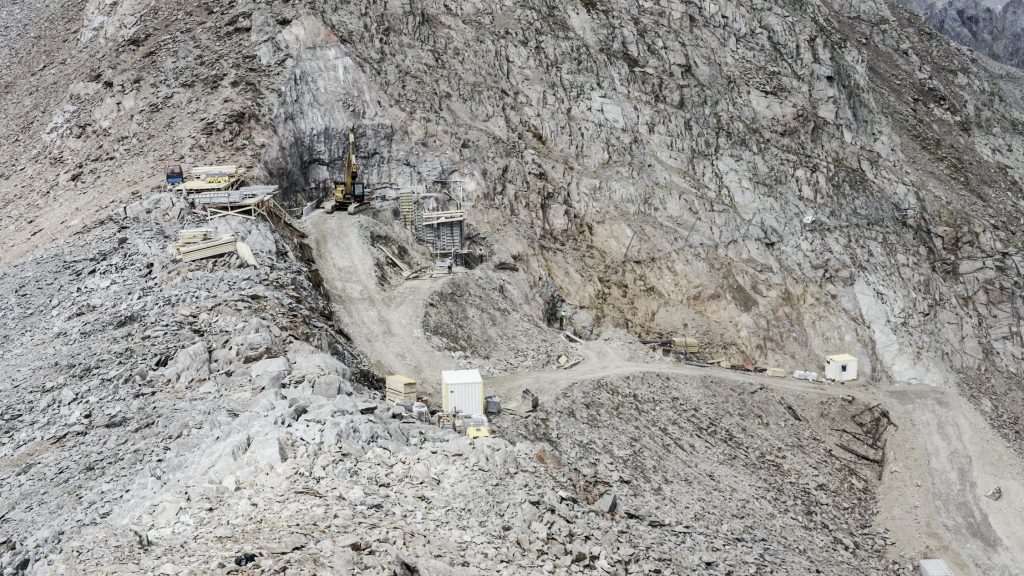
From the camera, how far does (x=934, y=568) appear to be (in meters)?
31.2

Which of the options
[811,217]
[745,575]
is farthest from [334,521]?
[811,217]

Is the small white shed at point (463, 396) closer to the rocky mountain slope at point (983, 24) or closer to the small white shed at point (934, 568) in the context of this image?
the small white shed at point (934, 568)

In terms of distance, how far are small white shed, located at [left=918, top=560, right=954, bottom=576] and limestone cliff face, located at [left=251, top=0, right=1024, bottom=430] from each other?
1703cm

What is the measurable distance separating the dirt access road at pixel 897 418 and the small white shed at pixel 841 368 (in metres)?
0.72

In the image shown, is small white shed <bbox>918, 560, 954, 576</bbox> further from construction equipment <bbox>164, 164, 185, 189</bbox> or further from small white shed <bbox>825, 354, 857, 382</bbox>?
construction equipment <bbox>164, 164, 185, 189</bbox>

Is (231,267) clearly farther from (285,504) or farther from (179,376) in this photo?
(285,504)

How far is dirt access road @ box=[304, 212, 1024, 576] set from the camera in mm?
34094

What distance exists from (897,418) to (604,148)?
23026mm

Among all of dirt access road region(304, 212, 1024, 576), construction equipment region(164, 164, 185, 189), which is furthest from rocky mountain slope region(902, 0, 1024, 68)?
construction equipment region(164, 164, 185, 189)

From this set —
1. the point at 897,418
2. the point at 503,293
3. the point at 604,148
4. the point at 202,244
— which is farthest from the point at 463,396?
the point at 604,148

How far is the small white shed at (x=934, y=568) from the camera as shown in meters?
31.0

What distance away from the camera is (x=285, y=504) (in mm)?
17094

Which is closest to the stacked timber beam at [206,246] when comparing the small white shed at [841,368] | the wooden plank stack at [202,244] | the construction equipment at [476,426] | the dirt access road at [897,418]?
the wooden plank stack at [202,244]

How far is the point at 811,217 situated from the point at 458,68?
24725 millimetres
